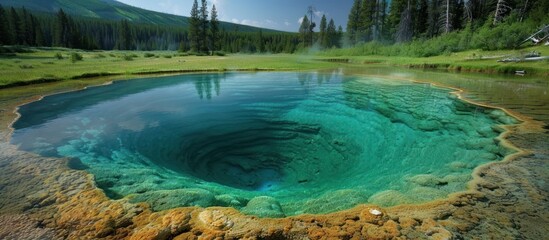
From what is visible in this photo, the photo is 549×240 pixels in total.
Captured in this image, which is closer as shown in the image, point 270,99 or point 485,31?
point 270,99

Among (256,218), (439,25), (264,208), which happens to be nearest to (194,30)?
(439,25)

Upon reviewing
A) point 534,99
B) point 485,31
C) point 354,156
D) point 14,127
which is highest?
point 485,31

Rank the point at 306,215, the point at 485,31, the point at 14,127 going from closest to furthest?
the point at 306,215 < the point at 14,127 < the point at 485,31

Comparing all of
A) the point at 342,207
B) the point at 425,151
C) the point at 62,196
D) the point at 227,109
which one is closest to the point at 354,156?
the point at 425,151

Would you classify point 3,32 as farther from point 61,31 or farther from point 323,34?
point 323,34

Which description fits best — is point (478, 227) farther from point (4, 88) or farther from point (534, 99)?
point (4, 88)

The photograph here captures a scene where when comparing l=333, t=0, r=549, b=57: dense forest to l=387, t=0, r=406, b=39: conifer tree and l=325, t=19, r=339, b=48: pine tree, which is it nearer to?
l=387, t=0, r=406, b=39: conifer tree

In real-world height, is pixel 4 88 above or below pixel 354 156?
above

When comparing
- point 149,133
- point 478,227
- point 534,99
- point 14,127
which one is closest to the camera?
point 478,227
